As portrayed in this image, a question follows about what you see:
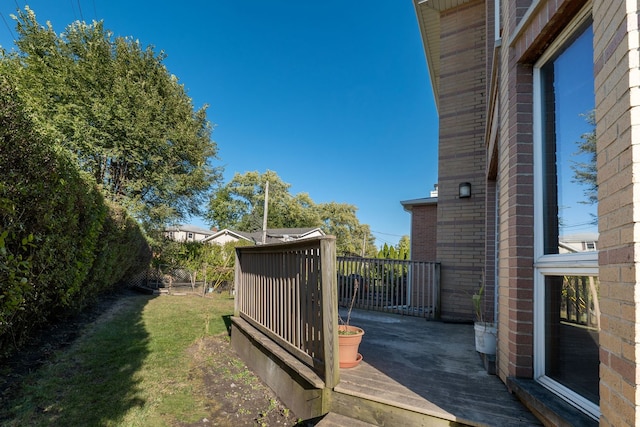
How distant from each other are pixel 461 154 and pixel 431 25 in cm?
375

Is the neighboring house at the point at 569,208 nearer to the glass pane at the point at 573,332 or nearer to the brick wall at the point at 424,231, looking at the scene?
the glass pane at the point at 573,332

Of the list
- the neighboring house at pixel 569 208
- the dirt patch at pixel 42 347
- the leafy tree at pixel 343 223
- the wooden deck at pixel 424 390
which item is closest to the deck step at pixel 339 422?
the wooden deck at pixel 424 390

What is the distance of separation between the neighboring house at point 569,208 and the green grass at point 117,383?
294 centimetres

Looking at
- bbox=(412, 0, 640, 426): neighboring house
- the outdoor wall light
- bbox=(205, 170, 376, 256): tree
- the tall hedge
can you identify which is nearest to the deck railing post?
bbox=(412, 0, 640, 426): neighboring house

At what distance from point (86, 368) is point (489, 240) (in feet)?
17.8

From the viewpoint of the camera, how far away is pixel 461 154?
7.04 metres

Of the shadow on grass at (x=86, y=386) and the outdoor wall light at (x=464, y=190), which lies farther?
the outdoor wall light at (x=464, y=190)

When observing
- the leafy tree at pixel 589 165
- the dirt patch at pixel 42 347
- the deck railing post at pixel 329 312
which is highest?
the leafy tree at pixel 589 165

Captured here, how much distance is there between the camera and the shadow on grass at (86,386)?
2778mm

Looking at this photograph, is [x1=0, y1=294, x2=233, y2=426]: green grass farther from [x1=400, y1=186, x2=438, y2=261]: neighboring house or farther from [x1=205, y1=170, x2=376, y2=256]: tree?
[x1=205, y1=170, x2=376, y2=256]: tree

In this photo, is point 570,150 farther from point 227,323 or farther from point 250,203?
point 250,203

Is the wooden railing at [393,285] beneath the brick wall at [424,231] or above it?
beneath

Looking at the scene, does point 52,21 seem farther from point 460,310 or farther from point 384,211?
point 384,211

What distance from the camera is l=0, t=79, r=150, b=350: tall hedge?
2.77m
